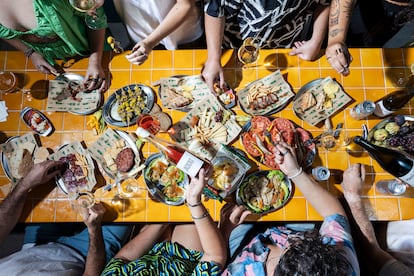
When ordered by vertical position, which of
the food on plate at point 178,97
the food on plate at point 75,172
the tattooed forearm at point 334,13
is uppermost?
the tattooed forearm at point 334,13

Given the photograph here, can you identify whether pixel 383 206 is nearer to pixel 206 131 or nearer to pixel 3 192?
pixel 206 131

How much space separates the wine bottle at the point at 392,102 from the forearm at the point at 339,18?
1.52 ft

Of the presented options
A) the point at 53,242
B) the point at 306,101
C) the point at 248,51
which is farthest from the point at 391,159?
the point at 53,242

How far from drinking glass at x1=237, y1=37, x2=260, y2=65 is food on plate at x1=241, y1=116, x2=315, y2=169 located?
40 centimetres

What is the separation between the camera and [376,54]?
82.8 inches

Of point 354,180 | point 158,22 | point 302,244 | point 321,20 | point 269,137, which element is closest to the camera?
point 302,244

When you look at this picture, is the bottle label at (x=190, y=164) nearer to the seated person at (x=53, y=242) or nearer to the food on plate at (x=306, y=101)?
the seated person at (x=53, y=242)

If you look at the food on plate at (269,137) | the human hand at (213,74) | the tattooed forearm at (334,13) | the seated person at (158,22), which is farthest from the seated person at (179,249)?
the tattooed forearm at (334,13)

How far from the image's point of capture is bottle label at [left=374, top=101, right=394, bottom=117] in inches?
76.3

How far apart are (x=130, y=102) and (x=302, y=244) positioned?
1298mm

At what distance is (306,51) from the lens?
81.1 inches

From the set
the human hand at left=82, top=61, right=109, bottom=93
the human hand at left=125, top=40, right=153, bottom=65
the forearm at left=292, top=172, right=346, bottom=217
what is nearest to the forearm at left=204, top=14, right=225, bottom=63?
the human hand at left=125, top=40, right=153, bottom=65

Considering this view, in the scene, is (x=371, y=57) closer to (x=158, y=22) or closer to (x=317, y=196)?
(x=317, y=196)

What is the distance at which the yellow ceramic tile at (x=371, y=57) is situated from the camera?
82.2 inches
